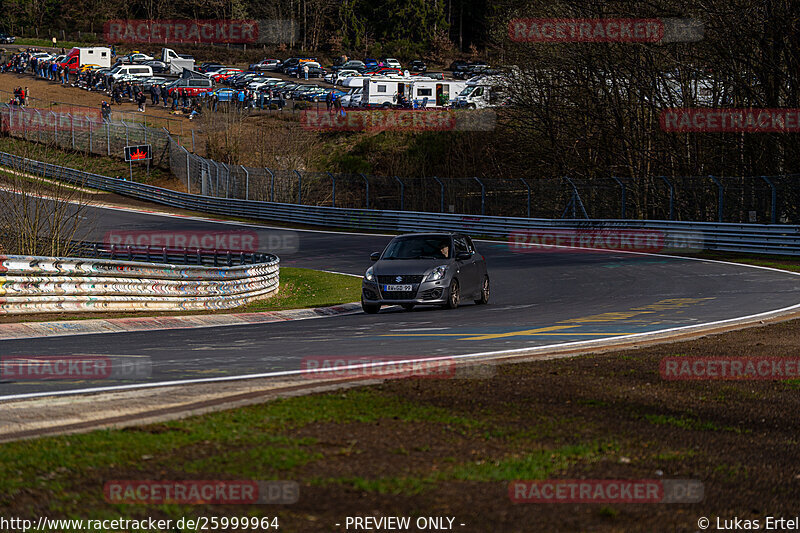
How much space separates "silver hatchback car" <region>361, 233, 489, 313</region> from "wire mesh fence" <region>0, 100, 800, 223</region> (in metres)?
17.3

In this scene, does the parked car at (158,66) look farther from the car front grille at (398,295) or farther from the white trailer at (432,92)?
the car front grille at (398,295)

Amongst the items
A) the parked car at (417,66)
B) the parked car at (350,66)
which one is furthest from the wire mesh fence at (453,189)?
the parked car at (417,66)

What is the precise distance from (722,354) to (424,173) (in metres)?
48.1

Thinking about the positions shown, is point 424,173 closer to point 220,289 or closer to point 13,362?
point 220,289

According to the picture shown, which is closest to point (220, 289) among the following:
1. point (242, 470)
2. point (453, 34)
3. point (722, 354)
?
point (722, 354)

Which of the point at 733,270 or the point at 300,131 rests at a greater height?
the point at 300,131

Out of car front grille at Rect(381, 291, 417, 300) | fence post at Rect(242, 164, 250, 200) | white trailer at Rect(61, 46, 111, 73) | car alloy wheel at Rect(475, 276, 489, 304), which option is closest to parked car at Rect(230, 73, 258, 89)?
white trailer at Rect(61, 46, 111, 73)

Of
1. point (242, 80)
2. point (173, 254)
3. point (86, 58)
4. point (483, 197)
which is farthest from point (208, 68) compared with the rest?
point (173, 254)

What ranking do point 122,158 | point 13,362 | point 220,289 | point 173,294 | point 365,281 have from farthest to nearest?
point 122,158 < point 220,289 < point 173,294 < point 365,281 < point 13,362

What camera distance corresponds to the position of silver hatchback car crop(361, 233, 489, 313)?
59.6 feet

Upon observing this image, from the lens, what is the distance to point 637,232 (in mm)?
35031

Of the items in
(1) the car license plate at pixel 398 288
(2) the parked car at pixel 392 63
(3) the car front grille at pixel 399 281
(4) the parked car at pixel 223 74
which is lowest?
(1) the car license plate at pixel 398 288

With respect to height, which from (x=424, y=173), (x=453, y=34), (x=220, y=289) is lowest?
(x=220, y=289)

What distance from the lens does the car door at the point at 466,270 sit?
62.1 feet
